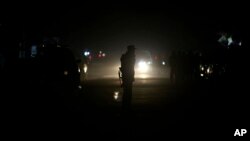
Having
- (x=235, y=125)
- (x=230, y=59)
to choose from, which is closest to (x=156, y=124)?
(x=235, y=125)

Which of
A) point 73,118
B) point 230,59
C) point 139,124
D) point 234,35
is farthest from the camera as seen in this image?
point 234,35

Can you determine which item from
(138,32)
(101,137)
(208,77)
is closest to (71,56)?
(208,77)

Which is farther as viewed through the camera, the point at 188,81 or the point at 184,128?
the point at 188,81

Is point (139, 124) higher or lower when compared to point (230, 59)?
lower

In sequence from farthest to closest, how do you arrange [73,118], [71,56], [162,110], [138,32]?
1. [138,32]
2. [71,56]
3. [162,110]
4. [73,118]

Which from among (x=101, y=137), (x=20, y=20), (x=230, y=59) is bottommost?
(x=101, y=137)

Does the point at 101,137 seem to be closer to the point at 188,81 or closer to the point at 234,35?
the point at 188,81

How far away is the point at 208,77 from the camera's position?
110ft

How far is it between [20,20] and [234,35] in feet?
46.3

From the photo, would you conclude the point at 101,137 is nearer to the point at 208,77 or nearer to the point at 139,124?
the point at 139,124

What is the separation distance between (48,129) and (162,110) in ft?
18.3

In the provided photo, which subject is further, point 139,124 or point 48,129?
point 139,124

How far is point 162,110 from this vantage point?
59.5ft

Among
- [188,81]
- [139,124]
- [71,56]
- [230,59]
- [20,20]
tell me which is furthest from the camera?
[20,20]
